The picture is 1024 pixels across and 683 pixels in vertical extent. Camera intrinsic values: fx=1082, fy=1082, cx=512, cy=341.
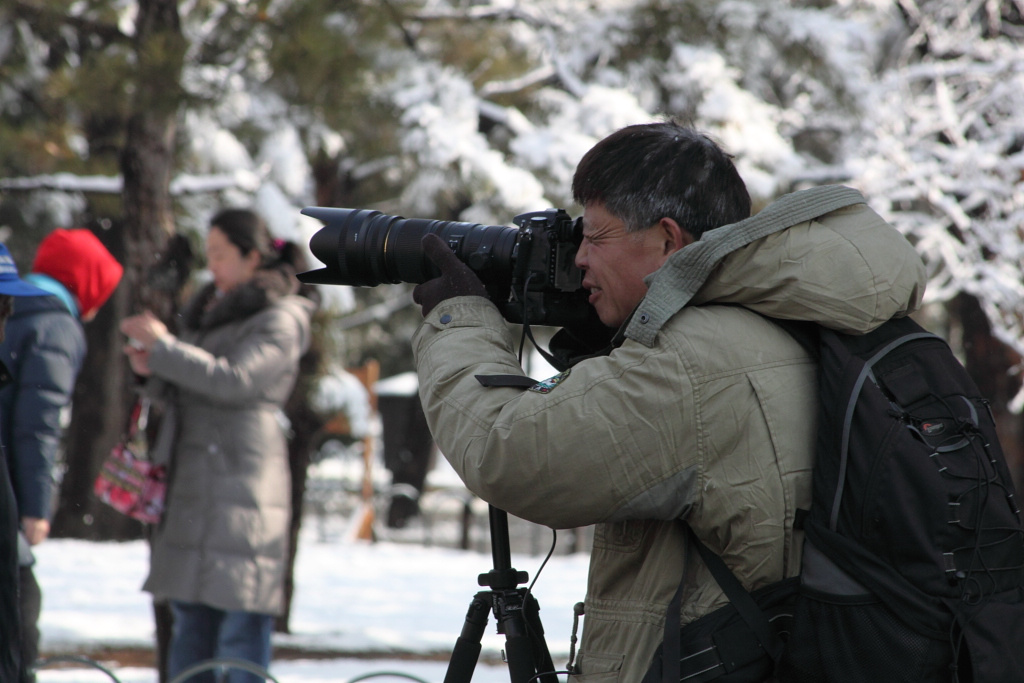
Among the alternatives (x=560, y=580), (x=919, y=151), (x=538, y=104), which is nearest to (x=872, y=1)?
(x=919, y=151)

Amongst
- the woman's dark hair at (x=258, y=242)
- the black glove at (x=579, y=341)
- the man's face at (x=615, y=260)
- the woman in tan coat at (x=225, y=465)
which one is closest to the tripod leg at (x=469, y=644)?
the black glove at (x=579, y=341)

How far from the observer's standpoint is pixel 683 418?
1.44 meters

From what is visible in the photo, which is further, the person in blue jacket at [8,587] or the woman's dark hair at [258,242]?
the woman's dark hair at [258,242]

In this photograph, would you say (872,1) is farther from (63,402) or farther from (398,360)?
(398,360)

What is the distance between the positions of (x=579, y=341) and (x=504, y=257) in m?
0.23

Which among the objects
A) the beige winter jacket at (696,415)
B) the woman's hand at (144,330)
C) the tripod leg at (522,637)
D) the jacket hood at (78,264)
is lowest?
the tripod leg at (522,637)

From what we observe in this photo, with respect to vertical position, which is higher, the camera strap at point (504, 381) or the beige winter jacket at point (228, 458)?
the beige winter jacket at point (228, 458)

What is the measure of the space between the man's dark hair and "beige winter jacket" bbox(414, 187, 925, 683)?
147 millimetres

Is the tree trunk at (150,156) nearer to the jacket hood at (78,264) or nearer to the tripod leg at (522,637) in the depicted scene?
the jacket hood at (78,264)

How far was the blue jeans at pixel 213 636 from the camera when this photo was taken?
3688 mm

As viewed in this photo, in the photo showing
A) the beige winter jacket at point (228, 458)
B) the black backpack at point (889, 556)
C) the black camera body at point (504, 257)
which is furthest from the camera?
the beige winter jacket at point (228, 458)

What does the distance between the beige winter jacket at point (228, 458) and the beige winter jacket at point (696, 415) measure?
2.32m

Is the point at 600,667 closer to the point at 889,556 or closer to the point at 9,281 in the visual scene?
the point at 889,556

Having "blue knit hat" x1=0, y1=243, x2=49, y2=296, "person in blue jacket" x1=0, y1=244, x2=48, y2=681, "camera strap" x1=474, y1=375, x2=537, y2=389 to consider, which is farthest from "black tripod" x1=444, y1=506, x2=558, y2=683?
"blue knit hat" x1=0, y1=243, x2=49, y2=296
